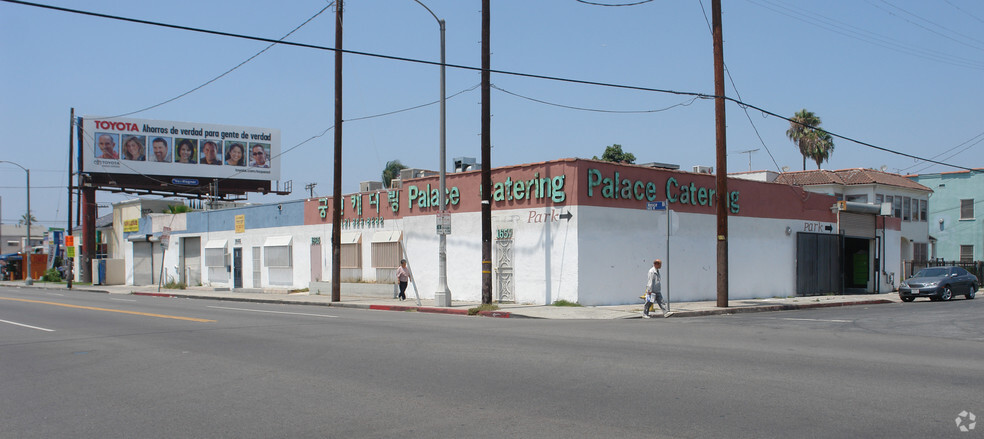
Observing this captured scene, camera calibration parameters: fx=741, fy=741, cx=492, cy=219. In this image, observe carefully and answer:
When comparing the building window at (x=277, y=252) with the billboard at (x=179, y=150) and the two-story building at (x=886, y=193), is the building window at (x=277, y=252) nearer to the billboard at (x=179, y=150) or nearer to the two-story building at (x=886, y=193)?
the billboard at (x=179, y=150)

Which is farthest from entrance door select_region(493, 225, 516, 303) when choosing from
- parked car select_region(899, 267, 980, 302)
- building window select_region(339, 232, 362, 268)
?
parked car select_region(899, 267, 980, 302)

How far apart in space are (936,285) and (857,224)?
192 inches

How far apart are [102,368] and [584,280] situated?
14.8 metres

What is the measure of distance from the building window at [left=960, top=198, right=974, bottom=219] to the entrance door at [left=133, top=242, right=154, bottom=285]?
178 ft

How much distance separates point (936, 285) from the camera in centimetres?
2914

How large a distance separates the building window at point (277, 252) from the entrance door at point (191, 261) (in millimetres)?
8278

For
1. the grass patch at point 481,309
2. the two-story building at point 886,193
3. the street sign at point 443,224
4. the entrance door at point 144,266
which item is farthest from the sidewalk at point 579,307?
the entrance door at point 144,266

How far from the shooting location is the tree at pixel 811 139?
184 feet

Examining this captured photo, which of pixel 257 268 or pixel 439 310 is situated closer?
pixel 439 310

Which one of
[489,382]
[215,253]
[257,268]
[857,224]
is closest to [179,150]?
[215,253]

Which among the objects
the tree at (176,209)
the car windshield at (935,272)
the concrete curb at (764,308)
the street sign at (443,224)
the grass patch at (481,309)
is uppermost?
the tree at (176,209)

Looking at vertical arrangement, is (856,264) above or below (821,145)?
below

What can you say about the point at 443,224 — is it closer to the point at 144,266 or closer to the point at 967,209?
the point at 144,266

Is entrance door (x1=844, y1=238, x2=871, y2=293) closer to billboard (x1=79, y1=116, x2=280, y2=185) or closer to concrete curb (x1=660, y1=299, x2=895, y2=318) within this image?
concrete curb (x1=660, y1=299, x2=895, y2=318)
